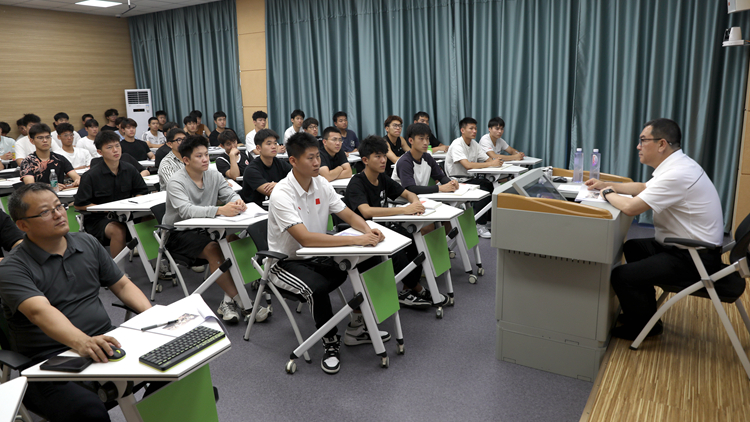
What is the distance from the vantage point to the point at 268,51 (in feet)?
26.1

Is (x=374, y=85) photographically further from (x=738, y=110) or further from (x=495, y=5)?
(x=738, y=110)

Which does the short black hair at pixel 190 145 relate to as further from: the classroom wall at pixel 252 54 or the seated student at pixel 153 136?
the seated student at pixel 153 136

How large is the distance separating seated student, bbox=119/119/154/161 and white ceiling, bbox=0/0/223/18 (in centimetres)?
271

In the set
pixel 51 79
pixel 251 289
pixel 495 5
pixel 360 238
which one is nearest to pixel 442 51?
pixel 495 5

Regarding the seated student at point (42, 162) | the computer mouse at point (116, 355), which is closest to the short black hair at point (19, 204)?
the computer mouse at point (116, 355)

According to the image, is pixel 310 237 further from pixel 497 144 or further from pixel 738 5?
pixel 738 5

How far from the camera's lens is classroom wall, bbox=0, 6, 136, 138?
8.20 m

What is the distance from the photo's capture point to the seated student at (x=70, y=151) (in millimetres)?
5504

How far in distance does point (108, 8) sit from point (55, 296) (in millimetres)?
8344

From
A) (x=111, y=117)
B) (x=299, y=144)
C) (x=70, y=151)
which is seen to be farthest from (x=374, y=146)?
(x=111, y=117)

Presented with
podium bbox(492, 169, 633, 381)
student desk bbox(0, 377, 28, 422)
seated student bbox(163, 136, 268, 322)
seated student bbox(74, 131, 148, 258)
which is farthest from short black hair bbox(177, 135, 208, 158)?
student desk bbox(0, 377, 28, 422)

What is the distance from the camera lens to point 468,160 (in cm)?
538

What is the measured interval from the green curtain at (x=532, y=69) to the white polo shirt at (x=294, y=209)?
12.6ft

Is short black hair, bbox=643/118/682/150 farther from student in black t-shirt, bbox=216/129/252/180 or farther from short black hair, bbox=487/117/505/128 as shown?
student in black t-shirt, bbox=216/129/252/180
